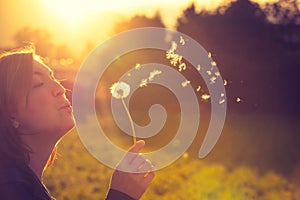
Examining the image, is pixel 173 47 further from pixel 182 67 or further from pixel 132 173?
pixel 132 173

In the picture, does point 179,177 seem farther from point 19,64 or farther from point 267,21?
point 19,64

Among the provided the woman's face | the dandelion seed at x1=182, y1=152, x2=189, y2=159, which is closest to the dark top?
the woman's face

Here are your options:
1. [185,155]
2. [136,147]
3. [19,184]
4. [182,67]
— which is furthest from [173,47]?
[185,155]

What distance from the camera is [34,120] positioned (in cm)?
281

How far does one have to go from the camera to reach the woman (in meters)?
2.70

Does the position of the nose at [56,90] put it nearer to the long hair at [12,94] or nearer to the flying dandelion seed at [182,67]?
the long hair at [12,94]

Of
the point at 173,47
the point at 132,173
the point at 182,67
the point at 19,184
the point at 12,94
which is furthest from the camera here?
the point at 182,67

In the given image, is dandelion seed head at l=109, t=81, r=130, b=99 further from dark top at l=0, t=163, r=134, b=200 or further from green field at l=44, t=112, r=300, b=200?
green field at l=44, t=112, r=300, b=200

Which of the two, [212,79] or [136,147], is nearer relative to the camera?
[136,147]

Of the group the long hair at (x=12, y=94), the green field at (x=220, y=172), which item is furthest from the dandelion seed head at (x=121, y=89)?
the green field at (x=220, y=172)

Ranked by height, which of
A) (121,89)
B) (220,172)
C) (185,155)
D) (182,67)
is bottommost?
(121,89)

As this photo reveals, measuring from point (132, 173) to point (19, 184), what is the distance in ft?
2.15

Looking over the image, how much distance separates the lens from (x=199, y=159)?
1401 centimetres

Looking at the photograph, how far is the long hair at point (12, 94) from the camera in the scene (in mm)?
2627
